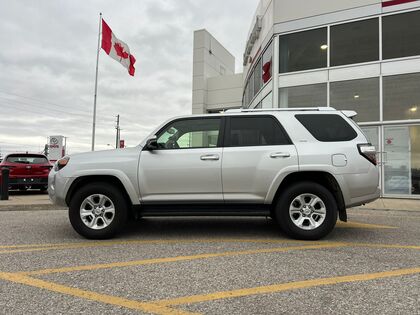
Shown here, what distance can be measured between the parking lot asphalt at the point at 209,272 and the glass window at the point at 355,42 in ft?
27.6

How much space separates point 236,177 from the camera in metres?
5.27

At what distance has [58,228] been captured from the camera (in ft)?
20.9

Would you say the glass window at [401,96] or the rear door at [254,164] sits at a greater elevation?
the glass window at [401,96]

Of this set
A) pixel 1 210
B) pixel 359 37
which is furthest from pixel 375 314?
pixel 359 37

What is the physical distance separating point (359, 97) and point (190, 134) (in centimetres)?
931

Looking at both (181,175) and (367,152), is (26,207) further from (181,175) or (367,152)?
(367,152)

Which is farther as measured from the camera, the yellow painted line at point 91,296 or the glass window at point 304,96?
the glass window at point 304,96

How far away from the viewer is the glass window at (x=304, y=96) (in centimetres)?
1355

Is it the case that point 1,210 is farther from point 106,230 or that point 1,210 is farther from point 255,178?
point 255,178

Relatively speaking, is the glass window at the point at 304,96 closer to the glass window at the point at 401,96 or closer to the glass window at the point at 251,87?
the glass window at the point at 401,96

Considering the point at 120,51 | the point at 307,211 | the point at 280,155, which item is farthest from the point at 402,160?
the point at 120,51

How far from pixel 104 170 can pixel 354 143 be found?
3638 millimetres

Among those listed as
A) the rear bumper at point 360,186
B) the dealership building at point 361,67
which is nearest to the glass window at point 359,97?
the dealership building at point 361,67

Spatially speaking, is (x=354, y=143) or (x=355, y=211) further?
(x=355, y=211)
